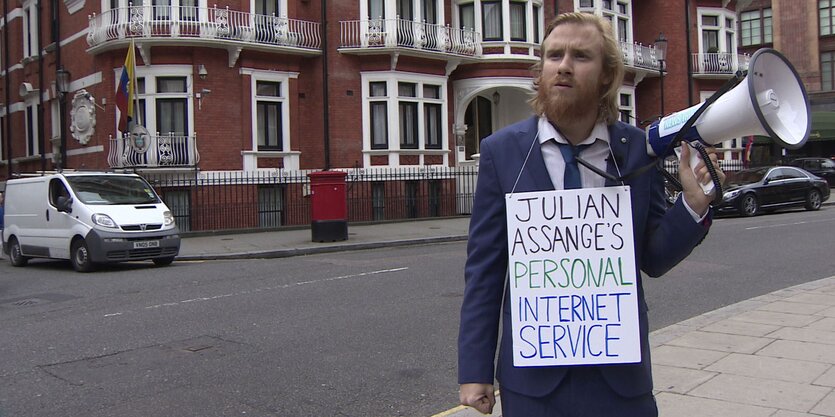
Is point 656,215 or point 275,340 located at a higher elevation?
point 656,215

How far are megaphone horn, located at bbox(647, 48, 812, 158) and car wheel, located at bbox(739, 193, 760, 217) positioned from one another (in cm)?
A: 2185

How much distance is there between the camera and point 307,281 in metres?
11.1

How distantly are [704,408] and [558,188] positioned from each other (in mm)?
2760

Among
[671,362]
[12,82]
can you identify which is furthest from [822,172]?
[12,82]

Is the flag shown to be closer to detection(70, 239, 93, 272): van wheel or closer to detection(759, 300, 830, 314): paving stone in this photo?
detection(70, 239, 93, 272): van wheel

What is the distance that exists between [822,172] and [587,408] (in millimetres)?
39699

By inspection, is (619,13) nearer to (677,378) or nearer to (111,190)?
(111,190)

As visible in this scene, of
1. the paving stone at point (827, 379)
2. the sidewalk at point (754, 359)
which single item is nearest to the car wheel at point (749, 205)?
the sidewalk at point (754, 359)

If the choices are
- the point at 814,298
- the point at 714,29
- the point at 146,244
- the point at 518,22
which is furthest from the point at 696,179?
the point at 714,29

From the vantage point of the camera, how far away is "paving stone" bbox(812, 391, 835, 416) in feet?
14.2

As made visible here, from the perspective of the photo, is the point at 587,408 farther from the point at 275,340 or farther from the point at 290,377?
the point at 275,340

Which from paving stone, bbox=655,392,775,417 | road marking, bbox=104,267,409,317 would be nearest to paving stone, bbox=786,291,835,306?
paving stone, bbox=655,392,775,417

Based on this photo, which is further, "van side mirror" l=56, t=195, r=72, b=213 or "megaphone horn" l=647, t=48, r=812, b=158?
"van side mirror" l=56, t=195, r=72, b=213

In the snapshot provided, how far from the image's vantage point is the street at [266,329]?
539 cm
